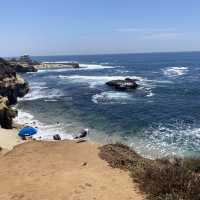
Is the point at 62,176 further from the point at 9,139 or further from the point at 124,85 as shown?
the point at 124,85

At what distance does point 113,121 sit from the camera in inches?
1855

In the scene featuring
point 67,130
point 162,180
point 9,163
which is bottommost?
point 67,130

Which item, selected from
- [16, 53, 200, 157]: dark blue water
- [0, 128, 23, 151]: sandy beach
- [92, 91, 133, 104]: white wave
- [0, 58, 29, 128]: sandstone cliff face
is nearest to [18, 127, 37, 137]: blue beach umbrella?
[0, 128, 23, 151]: sandy beach

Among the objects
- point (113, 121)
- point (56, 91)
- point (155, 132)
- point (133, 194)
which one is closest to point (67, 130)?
point (113, 121)

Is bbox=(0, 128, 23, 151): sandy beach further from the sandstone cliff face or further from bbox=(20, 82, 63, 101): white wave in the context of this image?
bbox=(20, 82, 63, 101): white wave

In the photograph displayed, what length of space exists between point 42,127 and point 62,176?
1029 inches

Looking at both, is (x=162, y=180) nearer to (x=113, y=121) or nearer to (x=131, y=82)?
(x=113, y=121)

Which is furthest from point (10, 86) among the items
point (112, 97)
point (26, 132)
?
point (26, 132)

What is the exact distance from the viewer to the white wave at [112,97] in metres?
62.3

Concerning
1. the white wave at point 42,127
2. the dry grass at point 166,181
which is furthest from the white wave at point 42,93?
the dry grass at point 166,181

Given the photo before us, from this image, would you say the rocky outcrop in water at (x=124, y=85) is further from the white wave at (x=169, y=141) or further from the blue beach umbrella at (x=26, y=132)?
the blue beach umbrella at (x=26, y=132)

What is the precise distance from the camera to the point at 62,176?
19.6 meters

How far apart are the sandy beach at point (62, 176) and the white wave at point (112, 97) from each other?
35.5 m

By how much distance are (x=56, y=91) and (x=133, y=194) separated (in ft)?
203
